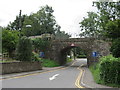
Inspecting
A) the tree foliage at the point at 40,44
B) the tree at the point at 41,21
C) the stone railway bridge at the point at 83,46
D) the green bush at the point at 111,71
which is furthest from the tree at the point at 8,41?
the tree at the point at 41,21

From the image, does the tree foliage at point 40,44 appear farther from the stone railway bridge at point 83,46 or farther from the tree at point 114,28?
the tree at point 114,28

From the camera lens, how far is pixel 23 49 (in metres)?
23.8

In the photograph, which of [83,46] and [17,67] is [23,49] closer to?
[17,67]

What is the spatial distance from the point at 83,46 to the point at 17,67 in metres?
23.3

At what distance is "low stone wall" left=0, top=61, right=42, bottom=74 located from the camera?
19453mm

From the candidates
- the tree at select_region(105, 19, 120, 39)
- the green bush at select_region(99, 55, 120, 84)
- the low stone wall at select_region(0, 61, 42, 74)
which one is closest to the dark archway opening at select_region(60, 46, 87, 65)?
the low stone wall at select_region(0, 61, 42, 74)

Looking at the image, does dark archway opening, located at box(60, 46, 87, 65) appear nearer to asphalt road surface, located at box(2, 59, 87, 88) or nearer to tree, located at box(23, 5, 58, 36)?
tree, located at box(23, 5, 58, 36)

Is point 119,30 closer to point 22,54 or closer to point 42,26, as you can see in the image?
point 22,54

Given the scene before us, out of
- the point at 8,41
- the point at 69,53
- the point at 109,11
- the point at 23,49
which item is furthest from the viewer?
the point at 69,53

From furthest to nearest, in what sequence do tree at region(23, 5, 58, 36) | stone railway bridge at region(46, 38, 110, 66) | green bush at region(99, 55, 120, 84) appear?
tree at region(23, 5, 58, 36) → stone railway bridge at region(46, 38, 110, 66) → green bush at region(99, 55, 120, 84)

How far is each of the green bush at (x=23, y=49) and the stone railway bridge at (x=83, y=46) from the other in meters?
20.2

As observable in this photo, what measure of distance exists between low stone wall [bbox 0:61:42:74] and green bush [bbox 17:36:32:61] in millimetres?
897

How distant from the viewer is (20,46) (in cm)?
2383

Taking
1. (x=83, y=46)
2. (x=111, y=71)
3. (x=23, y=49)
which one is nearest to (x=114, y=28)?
(x=111, y=71)
